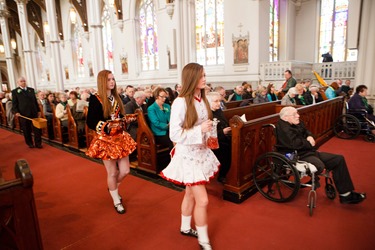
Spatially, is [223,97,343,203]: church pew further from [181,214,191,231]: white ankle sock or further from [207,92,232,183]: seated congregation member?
[181,214,191,231]: white ankle sock

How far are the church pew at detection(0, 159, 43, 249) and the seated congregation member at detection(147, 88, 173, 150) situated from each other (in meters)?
2.71

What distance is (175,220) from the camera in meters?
2.85

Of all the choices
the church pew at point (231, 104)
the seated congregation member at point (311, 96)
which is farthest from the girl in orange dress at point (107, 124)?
the seated congregation member at point (311, 96)

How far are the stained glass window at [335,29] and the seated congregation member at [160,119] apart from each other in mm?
13497

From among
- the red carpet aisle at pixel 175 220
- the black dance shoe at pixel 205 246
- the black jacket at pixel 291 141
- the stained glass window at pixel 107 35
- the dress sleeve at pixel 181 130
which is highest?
the stained glass window at pixel 107 35

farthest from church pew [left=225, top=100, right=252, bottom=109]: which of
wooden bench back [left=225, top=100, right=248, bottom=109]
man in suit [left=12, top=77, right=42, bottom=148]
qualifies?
man in suit [left=12, top=77, right=42, bottom=148]

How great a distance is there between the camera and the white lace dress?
1.99 metres

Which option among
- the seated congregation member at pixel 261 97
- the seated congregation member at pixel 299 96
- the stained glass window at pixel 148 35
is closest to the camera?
the seated congregation member at pixel 299 96

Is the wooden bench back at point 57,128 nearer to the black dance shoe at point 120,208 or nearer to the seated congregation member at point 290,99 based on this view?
the black dance shoe at point 120,208

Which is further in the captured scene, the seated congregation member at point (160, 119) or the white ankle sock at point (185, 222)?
the seated congregation member at point (160, 119)

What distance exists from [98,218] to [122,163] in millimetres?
686

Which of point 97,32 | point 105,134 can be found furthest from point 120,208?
point 97,32

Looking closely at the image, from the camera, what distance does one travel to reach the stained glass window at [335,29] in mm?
13961

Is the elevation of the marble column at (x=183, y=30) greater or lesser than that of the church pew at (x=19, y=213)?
greater
